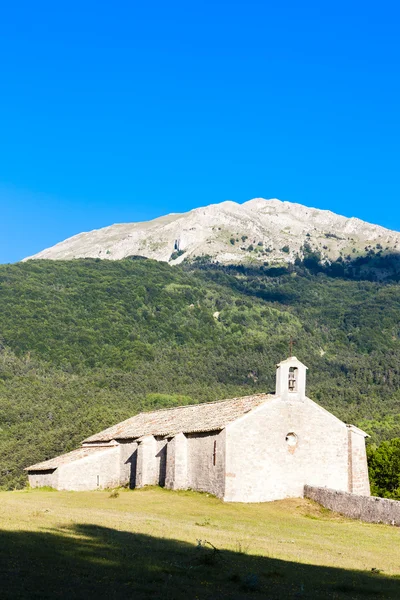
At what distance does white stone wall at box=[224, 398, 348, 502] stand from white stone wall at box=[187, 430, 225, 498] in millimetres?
512

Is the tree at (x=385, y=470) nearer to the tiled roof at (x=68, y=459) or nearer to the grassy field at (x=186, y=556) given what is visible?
the tiled roof at (x=68, y=459)

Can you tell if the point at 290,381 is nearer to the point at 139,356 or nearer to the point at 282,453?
the point at 282,453

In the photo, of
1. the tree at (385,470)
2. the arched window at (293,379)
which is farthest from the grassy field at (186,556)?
the tree at (385,470)

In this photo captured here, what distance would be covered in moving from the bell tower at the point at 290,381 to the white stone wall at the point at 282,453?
16.6 inches

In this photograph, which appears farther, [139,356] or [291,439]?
[139,356]

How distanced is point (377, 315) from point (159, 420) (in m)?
158

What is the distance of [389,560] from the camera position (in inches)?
857

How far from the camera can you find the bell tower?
4155 cm

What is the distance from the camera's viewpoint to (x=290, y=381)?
42.1 meters

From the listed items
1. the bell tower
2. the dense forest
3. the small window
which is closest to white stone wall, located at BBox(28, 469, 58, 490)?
the small window

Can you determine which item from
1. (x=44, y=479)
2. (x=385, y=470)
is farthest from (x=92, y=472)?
(x=385, y=470)

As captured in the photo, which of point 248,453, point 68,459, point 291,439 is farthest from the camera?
point 68,459

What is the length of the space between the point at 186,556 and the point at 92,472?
2980cm

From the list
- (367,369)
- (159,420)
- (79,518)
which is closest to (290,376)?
(159,420)
